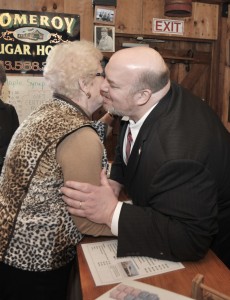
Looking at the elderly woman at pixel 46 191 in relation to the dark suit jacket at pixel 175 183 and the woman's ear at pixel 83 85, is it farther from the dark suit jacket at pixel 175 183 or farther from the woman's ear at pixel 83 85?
the dark suit jacket at pixel 175 183

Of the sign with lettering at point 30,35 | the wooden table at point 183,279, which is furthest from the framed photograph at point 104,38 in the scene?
the wooden table at point 183,279

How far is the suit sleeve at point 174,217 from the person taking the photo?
1.11 meters

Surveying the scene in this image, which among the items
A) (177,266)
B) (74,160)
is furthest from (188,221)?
(74,160)

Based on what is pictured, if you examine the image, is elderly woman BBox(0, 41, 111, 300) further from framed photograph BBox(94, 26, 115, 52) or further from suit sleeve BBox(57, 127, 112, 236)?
framed photograph BBox(94, 26, 115, 52)

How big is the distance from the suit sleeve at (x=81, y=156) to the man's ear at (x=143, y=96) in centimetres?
22

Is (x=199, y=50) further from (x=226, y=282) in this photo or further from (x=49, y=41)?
(x=226, y=282)

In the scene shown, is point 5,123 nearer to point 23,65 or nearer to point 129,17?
point 23,65

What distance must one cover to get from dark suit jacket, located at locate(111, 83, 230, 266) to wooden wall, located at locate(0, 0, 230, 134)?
316 centimetres

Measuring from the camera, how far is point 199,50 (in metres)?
4.64

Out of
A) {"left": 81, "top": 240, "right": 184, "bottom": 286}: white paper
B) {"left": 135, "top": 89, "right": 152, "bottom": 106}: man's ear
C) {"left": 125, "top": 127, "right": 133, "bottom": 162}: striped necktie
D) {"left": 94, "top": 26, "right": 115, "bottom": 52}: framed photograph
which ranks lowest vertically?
{"left": 81, "top": 240, "right": 184, "bottom": 286}: white paper

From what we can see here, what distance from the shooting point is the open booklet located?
95 cm

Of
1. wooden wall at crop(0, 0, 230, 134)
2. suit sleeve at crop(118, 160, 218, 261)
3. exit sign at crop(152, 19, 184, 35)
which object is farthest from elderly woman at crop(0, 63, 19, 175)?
exit sign at crop(152, 19, 184, 35)

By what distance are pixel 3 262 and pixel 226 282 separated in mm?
835

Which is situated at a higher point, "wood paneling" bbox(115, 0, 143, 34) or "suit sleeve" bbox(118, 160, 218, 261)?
"wood paneling" bbox(115, 0, 143, 34)
